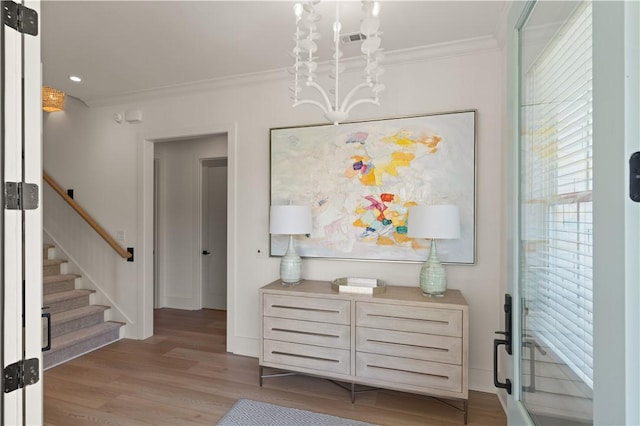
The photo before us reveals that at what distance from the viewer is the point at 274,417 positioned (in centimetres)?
223

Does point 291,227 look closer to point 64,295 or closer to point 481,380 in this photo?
point 481,380

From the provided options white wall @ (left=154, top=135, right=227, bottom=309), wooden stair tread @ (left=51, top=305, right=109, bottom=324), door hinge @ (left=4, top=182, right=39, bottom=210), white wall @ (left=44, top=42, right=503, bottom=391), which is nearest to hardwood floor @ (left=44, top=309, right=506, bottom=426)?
white wall @ (left=44, top=42, right=503, bottom=391)

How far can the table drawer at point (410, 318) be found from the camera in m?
2.20

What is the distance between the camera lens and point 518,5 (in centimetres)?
109

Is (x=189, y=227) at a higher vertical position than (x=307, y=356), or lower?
higher

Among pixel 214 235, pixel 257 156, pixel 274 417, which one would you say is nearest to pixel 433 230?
pixel 274 417

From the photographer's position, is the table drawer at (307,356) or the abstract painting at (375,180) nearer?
the table drawer at (307,356)

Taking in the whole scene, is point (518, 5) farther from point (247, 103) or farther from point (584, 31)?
point (247, 103)

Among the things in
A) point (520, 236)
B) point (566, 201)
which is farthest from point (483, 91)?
point (566, 201)

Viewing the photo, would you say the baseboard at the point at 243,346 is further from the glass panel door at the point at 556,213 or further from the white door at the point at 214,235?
the glass panel door at the point at 556,213

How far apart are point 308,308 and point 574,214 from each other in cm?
202

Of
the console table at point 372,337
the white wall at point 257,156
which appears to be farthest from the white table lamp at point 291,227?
the white wall at point 257,156

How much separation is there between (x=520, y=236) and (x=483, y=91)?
1901 mm

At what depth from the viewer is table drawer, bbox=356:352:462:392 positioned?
2.20 m
